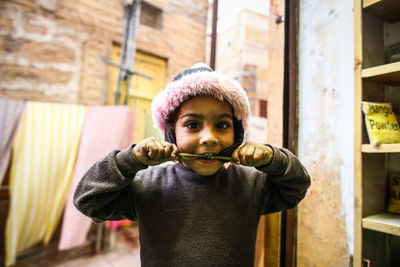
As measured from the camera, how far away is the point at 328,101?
3.36ft

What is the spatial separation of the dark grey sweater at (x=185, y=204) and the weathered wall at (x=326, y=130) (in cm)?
35

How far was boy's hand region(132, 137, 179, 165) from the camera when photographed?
0.62 meters

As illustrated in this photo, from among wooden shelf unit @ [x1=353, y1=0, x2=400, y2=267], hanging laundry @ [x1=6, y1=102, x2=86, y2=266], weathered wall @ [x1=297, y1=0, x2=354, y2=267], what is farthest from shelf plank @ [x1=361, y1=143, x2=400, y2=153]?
hanging laundry @ [x1=6, y1=102, x2=86, y2=266]

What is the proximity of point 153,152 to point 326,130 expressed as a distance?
86 centimetres

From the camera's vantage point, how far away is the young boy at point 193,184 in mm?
638

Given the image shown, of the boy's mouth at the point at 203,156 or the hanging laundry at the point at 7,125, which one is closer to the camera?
the boy's mouth at the point at 203,156

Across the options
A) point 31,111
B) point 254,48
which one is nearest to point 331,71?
point 31,111

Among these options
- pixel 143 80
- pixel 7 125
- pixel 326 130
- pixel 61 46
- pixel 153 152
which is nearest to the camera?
pixel 153 152

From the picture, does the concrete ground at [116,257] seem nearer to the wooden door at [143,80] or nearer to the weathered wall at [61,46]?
the wooden door at [143,80]

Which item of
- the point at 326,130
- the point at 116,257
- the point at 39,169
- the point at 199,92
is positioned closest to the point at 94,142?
the point at 39,169

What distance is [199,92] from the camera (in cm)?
70

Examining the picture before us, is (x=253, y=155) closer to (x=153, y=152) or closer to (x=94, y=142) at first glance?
(x=153, y=152)

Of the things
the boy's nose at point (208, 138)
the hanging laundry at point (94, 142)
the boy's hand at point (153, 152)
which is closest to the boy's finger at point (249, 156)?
the boy's nose at point (208, 138)

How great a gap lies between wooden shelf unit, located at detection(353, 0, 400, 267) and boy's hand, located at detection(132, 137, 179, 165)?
2.18 feet
